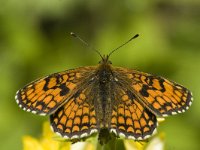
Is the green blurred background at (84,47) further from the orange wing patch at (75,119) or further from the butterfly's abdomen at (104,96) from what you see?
the orange wing patch at (75,119)

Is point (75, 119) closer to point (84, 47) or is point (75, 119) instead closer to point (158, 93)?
point (158, 93)

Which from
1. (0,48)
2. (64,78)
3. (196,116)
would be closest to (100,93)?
(64,78)

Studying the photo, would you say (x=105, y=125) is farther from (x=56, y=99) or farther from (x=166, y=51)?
(x=166, y=51)

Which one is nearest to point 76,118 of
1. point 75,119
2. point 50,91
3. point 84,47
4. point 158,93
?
point 75,119

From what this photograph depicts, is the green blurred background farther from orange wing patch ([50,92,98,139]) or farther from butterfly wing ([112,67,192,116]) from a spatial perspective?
orange wing patch ([50,92,98,139])

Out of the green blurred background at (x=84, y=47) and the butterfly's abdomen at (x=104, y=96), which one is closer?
the butterfly's abdomen at (x=104, y=96)

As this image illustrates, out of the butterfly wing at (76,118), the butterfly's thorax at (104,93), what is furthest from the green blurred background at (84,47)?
the butterfly wing at (76,118)

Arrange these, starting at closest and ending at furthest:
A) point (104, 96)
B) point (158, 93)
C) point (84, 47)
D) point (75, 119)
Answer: point (75, 119) < point (158, 93) < point (104, 96) < point (84, 47)
